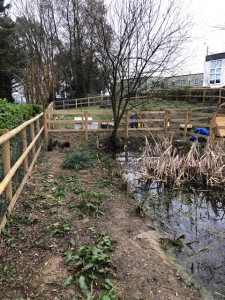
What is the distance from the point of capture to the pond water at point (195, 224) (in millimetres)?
2977

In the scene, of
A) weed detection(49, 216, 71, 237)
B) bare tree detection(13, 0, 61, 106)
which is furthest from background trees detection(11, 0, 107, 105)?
weed detection(49, 216, 71, 237)

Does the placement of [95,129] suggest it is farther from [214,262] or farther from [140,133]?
[214,262]

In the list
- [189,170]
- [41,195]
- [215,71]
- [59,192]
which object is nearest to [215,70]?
[215,71]

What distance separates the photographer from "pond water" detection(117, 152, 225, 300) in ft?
9.77

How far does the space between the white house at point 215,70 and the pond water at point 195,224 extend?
75.3ft

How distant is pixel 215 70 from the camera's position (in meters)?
26.7

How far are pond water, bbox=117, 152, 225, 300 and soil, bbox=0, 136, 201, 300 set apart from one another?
0.30m

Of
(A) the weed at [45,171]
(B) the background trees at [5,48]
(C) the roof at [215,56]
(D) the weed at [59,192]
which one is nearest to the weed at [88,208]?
(D) the weed at [59,192]

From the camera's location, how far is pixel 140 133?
461 inches

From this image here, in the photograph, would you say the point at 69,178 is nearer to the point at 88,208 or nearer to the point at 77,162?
the point at 77,162

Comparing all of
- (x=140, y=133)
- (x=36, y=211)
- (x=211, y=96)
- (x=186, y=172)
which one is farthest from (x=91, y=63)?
(x=211, y=96)

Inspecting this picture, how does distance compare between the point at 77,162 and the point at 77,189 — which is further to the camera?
the point at 77,162

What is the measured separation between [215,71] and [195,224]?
85.2 feet

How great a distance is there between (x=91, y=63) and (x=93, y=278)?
9205 millimetres
